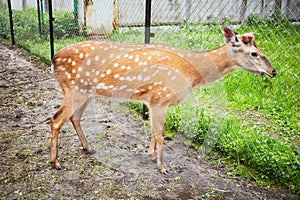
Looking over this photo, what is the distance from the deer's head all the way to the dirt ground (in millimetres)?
1019

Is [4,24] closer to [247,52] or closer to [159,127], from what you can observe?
[159,127]

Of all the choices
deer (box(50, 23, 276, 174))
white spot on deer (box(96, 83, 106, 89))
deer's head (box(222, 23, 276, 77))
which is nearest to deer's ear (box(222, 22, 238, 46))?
deer's head (box(222, 23, 276, 77))

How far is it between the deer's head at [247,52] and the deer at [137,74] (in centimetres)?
8

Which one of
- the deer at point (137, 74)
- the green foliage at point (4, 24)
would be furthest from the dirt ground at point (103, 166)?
the green foliage at point (4, 24)

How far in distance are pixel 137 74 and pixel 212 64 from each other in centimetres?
66

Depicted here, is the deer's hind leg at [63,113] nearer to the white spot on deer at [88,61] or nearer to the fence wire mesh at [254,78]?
the white spot on deer at [88,61]

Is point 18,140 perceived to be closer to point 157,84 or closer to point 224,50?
point 157,84

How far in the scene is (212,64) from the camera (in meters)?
2.92

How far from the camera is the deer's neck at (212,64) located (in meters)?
2.87

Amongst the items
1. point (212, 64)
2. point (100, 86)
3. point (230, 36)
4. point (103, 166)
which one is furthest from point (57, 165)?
point (230, 36)

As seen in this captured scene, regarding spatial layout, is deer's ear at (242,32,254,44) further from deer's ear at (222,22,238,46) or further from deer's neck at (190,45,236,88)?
deer's neck at (190,45,236,88)

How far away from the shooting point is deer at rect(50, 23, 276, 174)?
2.92m

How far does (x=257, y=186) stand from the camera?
290 cm

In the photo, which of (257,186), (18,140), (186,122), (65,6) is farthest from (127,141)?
(65,6)
